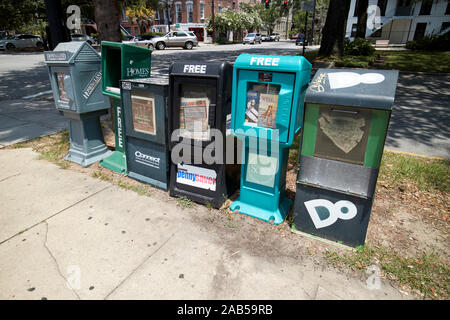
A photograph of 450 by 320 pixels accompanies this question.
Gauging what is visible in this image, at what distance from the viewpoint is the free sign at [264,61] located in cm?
269

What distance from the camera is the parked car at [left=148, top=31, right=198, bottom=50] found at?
2743 cm

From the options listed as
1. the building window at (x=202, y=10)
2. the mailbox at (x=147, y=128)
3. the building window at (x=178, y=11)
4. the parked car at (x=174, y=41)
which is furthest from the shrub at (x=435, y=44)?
the building window at (x=178, y=11)

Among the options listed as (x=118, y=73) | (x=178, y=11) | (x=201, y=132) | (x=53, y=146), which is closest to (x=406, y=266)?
(x=201, y=132)

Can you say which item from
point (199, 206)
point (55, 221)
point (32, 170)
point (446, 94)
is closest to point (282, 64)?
point (199, 206)

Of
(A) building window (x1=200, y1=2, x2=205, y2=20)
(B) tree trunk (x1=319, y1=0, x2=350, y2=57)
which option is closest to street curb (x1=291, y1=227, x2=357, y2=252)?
(B) tree trunk (x1=319, y1=0, x2=350, y2=57)

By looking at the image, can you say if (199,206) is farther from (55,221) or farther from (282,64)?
(282,64)

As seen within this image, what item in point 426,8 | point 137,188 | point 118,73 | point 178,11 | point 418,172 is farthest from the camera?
point 178,11

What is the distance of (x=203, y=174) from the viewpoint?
3473 millimetres

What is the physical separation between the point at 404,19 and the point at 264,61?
4058 cm

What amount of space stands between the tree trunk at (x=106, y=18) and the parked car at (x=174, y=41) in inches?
926

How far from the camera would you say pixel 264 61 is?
2738mm

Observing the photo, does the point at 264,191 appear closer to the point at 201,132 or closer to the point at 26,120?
the point at 201,132

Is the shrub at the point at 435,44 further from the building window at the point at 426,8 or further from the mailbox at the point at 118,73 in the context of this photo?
the mailbox at the point at 118,73

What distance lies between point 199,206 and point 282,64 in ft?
6.28
